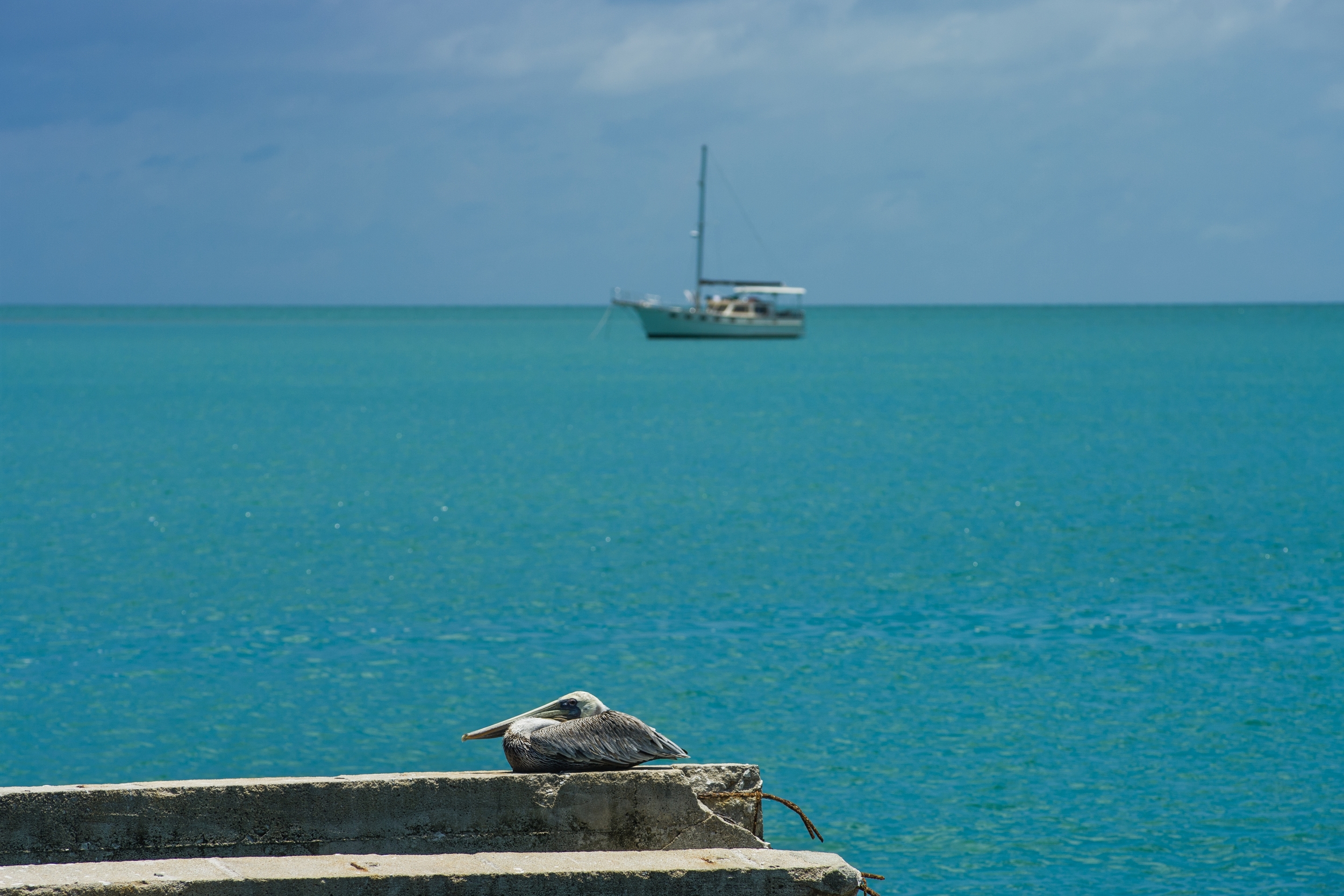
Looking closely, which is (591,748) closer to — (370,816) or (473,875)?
(370,816)

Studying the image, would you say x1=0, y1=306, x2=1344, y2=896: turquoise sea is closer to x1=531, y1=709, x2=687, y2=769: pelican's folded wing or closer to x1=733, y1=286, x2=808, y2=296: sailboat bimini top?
x1=531, y1=709, x2=687, y2=769: pelican's folded wing

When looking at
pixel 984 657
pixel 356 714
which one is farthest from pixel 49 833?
pixel 984 657

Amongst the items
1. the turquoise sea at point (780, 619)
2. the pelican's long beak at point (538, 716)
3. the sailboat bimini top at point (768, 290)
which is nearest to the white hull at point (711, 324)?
the sailboat bimini top at point (768, 290)

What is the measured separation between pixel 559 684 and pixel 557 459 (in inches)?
778

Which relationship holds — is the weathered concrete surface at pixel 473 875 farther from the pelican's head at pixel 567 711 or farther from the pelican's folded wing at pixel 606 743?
the pelican's head at pixel 567 711

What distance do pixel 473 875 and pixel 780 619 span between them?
35.5ft

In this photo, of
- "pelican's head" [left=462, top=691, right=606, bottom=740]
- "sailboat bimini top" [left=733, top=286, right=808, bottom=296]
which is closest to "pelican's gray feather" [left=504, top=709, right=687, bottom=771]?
"pelican's head" [left=462, top=691, right=606, bottom=740]

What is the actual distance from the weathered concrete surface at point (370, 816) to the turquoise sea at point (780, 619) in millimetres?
3021

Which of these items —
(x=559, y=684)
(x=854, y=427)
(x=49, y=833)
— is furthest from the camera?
(x=854, y=427)

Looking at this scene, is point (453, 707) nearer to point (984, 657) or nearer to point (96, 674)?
point (96, 674)

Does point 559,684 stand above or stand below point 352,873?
below

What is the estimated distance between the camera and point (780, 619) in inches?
648

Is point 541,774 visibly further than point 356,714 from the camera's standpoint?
No

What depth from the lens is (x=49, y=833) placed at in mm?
6645
